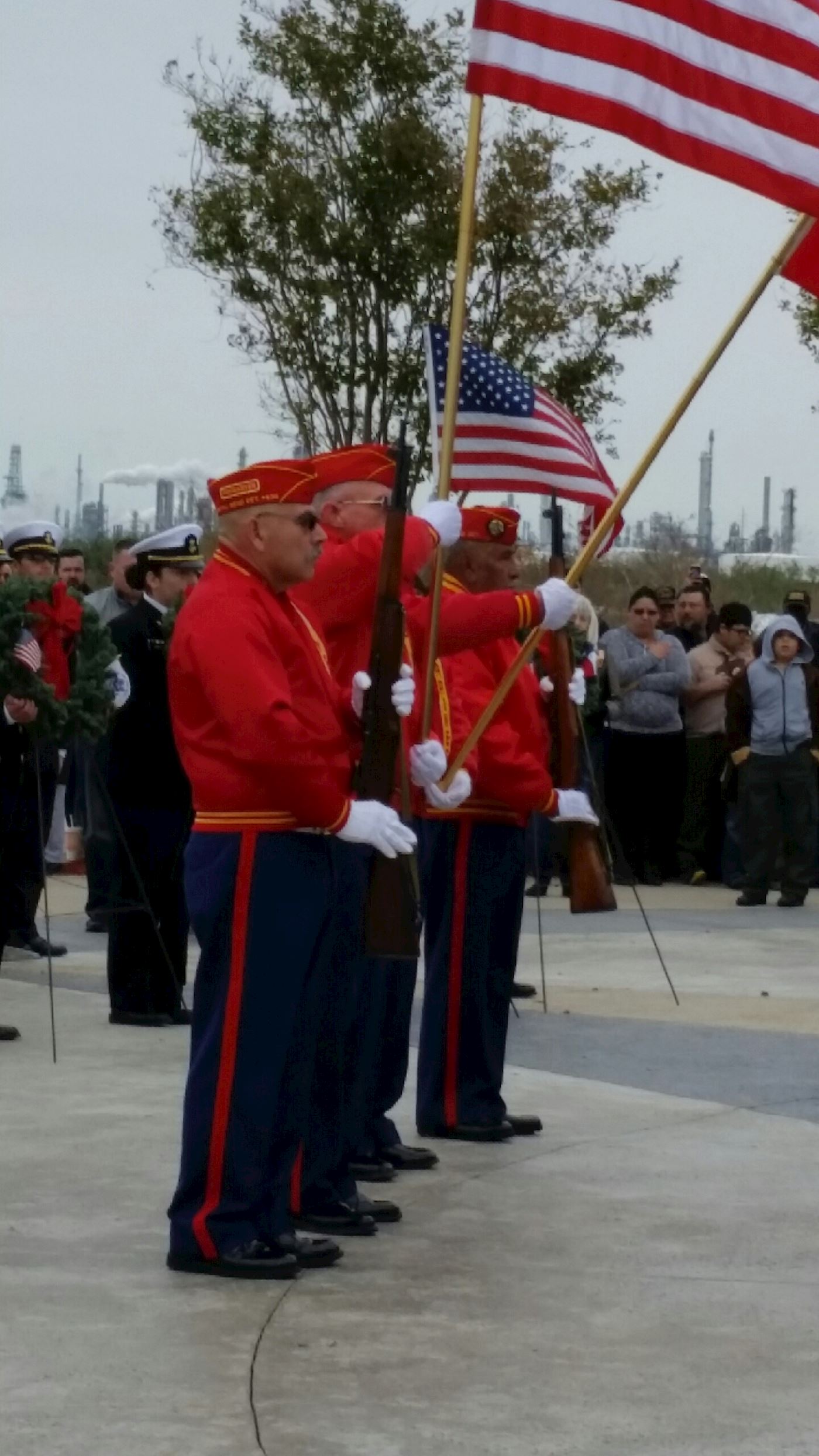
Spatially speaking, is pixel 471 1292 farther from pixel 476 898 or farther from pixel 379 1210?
pixel 476 898

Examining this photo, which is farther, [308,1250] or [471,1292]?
[308,1250]

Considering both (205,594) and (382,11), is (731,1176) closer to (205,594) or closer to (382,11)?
(205,594)

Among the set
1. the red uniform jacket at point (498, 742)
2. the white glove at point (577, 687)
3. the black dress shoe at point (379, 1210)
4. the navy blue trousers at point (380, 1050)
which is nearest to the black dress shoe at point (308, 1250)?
the black dress shoe at point (379, 1210)

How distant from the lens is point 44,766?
41.2 ft

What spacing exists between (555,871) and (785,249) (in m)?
10.7

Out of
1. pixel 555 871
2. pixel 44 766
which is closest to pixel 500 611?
pixel 44 766

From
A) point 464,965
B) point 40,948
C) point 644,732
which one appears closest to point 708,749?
point 644,732

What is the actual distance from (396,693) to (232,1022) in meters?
0.89

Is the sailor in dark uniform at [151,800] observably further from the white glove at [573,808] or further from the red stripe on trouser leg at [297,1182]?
the red stripe on trouser leg at [297,1182]

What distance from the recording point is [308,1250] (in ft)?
20.5

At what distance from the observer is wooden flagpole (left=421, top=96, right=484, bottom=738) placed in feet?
22.1

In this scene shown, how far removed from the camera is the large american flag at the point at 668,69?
7.20 m

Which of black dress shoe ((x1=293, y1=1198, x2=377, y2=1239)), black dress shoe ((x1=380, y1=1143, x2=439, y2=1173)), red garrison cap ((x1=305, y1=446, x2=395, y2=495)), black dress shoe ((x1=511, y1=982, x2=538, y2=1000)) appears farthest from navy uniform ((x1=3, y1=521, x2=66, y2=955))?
black dress shoe ((x1=293, y1=1198, x2=377, y2=1239))

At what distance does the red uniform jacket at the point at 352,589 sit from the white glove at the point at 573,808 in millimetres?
1517
